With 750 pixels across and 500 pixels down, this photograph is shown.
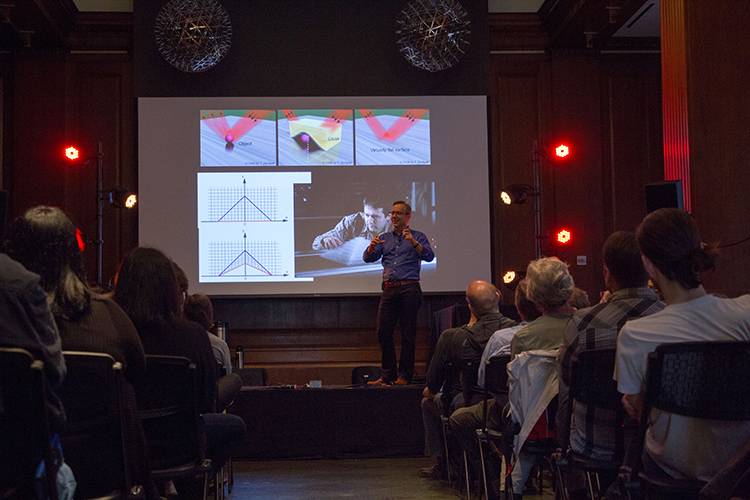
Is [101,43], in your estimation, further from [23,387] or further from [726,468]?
[726,468]

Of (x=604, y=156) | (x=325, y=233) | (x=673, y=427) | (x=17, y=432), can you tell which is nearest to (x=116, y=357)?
(x=17, y=432)

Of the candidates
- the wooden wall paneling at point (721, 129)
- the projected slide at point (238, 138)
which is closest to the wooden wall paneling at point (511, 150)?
the projected slide at point (238, 138)

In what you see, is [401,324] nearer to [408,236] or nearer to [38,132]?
[408,236]

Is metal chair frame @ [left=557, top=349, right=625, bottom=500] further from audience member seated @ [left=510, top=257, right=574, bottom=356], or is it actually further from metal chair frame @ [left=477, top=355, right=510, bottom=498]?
metal chair frame @ [left=477, top=355, right=510, bottom=498]

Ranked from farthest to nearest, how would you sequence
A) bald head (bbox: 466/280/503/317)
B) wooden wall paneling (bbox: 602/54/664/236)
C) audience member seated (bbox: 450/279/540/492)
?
wooden wall paneling (bbox: 602/54/664/236) < bald head (bbox: 466/280/503/317) < audience member seated (bbox: 450/279/540/492)

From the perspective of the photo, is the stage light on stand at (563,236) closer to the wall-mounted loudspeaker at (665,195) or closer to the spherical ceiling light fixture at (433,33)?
the spherical ceiling light fixture at (433,33)

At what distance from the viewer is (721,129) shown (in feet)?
19.0

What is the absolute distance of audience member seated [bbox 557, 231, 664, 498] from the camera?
116 inches

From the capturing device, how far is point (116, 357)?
8.34 ft

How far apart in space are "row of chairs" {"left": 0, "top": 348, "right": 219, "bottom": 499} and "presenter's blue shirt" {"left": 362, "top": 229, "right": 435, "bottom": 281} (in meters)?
4.41

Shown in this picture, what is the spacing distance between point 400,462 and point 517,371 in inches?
118

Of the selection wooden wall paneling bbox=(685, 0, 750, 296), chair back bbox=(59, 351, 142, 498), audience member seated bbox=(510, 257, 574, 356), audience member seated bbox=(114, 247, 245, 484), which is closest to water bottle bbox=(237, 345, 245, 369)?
wooden wall paneling bbox=(685, 0, 750, 296)

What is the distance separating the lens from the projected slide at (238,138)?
28.4 ft

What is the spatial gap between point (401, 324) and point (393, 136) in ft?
6.52
